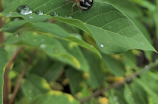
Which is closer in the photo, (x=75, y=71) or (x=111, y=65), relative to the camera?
(x=111, y=65)

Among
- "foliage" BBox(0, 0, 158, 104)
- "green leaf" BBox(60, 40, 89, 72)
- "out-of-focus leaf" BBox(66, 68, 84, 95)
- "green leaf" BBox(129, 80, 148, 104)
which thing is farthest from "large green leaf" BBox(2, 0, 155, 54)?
"out-of-focus leaf" BBox(66, 68, 84, 95)

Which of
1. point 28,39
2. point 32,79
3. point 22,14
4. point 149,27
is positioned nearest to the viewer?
point 22,14

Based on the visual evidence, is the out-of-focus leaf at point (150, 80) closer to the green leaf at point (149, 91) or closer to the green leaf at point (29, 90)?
the green leaf at point (149, 91)

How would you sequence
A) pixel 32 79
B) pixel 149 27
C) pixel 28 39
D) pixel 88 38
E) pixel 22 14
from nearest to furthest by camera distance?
1. pixel 22 14
2. pixel 28 39
3. pixel 32 79
4. pixel 88 38
5. pixel 149 27

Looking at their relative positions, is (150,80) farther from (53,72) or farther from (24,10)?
(24,10)

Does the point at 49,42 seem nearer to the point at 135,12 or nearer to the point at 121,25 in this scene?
the point at 121,25

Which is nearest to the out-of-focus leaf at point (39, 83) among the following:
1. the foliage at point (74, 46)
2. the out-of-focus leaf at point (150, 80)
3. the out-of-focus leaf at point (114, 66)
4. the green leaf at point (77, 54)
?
the foliage at point (74, 46)

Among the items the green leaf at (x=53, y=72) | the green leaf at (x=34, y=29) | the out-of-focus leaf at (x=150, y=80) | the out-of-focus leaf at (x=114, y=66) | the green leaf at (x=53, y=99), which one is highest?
the green leaf at (x=34, y=29)

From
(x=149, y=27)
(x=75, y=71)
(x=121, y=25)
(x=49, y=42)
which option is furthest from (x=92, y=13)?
(x=149, y=27)
